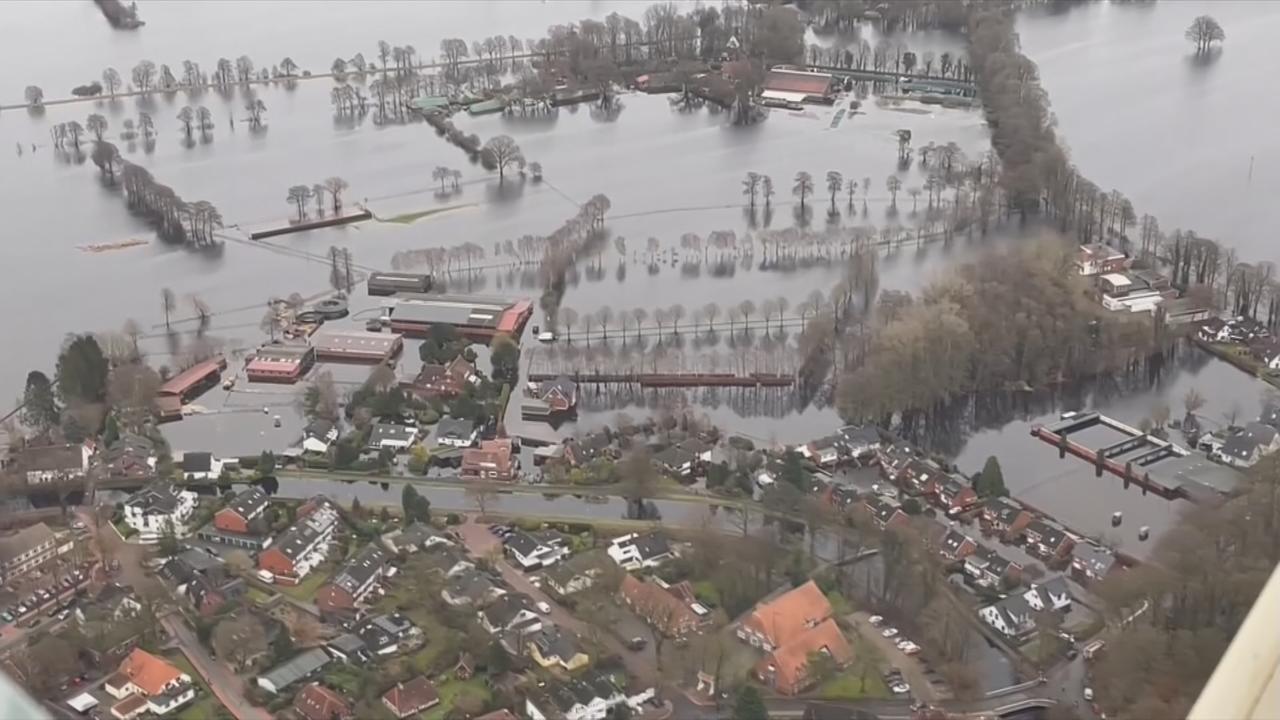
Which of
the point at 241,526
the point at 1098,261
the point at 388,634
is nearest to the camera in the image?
the point at 388,634

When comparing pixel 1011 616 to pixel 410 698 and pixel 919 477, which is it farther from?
pixel 410 698

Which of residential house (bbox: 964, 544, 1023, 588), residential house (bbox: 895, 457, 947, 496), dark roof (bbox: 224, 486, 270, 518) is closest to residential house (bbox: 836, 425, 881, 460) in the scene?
residential house (bbox: 895, 457, 947, 496)

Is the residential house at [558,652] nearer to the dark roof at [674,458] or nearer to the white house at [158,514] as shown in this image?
the dark roof at [674,458]

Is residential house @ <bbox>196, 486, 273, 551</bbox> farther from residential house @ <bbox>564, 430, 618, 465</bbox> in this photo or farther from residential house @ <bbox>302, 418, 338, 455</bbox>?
residential house @ <bbox>564, 430, 618, 465</bbox>

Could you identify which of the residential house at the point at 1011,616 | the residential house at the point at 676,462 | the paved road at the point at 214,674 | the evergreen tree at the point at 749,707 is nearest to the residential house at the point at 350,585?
the paved road at the point at 214,674

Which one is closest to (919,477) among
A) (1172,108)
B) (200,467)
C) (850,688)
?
(850,688)
